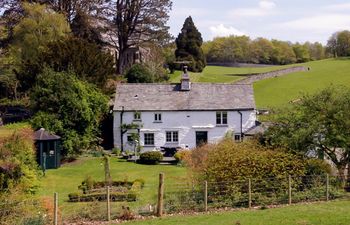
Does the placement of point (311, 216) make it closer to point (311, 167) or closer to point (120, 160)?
point (311, 167)

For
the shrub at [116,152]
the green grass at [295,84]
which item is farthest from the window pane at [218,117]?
the green grass at [295,84]

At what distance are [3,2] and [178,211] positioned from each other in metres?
48.6

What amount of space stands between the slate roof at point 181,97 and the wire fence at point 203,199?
2233 centimetres

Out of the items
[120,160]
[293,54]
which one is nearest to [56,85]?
[120,160]

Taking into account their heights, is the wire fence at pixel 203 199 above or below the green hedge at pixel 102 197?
above

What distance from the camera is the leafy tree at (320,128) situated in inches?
971

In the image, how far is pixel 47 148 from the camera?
3791 cm

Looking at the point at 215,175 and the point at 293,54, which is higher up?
the point at 293,54

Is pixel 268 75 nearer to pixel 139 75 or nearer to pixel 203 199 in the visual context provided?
pixel 139 75

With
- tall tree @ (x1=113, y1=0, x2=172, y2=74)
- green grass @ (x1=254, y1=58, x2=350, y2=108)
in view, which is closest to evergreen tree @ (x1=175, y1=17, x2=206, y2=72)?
green grass @ (x1=254, y1=58, x2=350, y2=108)

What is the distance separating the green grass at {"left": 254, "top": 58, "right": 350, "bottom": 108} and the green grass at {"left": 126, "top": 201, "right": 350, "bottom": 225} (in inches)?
A: 1656

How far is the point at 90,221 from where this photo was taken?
63.1 feet

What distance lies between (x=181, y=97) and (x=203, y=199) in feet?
86.9

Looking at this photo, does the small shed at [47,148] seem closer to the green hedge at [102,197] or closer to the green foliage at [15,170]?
the green foliage at [15,170]
